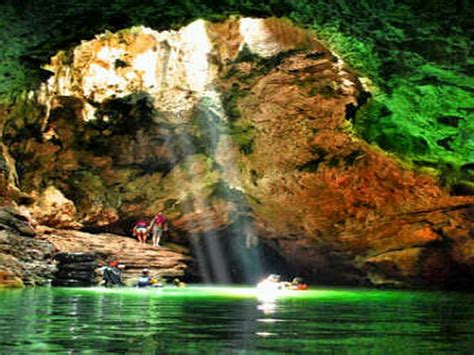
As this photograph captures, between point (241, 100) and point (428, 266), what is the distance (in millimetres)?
8443

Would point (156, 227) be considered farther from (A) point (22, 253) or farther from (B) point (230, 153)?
(A) point (22, 253)

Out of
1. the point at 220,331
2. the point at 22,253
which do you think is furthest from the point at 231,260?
the point at 220,331

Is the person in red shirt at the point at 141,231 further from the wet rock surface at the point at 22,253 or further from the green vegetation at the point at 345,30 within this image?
the green vegetation at the point at 345,30

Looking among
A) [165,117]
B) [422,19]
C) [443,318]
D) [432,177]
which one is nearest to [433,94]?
[422,19]

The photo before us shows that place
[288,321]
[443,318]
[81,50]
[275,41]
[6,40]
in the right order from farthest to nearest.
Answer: [81,50]
[275,41]
[6,40]
[443,318]
[288,321]

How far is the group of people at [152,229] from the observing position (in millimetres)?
19281

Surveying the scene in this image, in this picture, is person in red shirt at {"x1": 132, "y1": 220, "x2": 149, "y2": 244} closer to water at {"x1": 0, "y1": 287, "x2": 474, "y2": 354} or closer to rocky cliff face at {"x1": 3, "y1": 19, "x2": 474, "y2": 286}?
rocky cliff face at {"x1": 3, "y1": 19, "x2": 474, "y2": 286}

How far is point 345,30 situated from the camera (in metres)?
8.23

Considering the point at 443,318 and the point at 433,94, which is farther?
the point at 433,94

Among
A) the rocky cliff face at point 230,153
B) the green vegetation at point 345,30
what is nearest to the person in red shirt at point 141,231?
the rocky cliff face at point 230,153

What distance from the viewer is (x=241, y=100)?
645 inches

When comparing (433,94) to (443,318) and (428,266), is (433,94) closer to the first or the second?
(443,318)

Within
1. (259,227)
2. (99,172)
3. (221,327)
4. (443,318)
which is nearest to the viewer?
(221,327)

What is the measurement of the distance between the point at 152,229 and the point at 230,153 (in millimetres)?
4007
